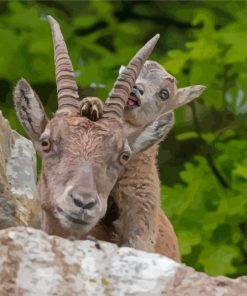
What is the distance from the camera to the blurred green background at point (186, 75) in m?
18.0

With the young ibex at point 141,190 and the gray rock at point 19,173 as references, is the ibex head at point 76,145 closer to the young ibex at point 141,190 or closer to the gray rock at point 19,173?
the young ibex at point 141,190

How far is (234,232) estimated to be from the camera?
18.6 metres

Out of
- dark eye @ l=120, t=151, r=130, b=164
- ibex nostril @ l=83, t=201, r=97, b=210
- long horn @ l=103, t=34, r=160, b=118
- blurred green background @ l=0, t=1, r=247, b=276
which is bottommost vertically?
blurred green background @ l=0, t=1, r=247, b=276

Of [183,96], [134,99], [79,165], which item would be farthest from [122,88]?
[183,96]

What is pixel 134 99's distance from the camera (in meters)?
11.2

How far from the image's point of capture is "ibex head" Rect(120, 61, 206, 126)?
11.1 m

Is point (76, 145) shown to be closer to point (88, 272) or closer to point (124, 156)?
point (124, 156)

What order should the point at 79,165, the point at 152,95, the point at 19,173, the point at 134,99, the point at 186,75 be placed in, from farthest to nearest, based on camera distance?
1. the point at 186,75
2. the point at 152,95
3. the point at 134,99
4. the point at 19,173
5. the point at 79,165

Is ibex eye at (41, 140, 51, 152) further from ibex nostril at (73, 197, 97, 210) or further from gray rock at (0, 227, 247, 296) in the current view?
gray rock at (0, 227, 247, 296)

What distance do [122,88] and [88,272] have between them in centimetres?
252

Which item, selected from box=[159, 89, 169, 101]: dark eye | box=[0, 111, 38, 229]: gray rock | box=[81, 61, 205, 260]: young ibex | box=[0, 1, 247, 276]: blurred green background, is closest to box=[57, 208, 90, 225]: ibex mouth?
box=[0, 111, 38, 229]: gray rock

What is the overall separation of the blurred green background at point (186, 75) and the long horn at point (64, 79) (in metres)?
6.72

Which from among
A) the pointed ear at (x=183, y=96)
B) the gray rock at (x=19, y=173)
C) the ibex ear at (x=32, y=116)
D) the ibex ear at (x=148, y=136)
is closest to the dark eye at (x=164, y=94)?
the pointed ear at (x=183, y=96)

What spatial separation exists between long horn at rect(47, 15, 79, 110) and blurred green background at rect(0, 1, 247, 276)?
22.1 ft
